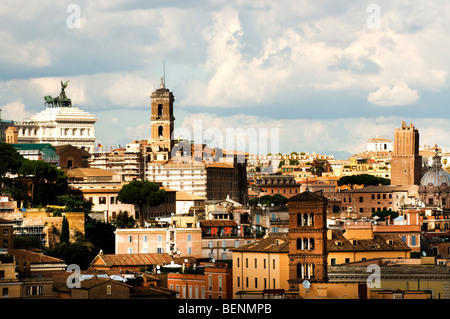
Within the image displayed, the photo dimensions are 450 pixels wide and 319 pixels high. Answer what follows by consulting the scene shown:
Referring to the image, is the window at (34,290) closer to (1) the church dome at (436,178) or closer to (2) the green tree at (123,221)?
(2) the green tree at (123,221)

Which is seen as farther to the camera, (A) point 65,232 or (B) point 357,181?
(B) point 357,181

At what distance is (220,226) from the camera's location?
87.6m

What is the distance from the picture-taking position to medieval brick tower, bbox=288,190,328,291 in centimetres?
6131

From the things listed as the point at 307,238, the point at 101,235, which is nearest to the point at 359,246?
the point at 307,238

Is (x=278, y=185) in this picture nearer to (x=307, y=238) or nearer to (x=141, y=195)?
(x=141, y=195)

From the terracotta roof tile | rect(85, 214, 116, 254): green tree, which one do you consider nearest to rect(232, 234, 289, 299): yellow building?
the terracotta roof tile

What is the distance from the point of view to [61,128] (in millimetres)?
167625

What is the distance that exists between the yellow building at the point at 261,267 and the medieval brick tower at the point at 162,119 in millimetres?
73534

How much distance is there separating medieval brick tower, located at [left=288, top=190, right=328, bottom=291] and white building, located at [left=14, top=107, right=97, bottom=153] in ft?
336

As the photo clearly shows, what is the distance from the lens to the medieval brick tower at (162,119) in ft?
466

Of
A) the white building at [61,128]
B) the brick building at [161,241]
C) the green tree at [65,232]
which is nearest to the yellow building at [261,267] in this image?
the green tree at [65,232]

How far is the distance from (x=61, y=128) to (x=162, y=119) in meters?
27.8
